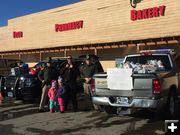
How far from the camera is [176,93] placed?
1080 cm

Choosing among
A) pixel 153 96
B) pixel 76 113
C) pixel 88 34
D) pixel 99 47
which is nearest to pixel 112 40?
pixel 99 47

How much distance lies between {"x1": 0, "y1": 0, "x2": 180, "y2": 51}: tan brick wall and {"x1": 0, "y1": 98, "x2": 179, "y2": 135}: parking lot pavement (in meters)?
14.1

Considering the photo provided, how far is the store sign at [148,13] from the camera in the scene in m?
26.2

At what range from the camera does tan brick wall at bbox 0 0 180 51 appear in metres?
26.1

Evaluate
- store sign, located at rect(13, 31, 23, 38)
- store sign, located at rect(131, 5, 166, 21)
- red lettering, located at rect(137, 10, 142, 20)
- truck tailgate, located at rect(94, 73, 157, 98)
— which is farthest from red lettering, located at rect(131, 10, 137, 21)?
truck tailgate, located at rect(94, 73, 157, 98)

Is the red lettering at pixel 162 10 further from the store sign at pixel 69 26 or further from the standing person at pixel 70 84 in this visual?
the standing person at pixel 70 84

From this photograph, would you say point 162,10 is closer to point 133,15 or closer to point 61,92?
point 133,15

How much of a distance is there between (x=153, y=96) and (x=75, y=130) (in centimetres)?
211

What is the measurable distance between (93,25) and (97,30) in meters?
0.77

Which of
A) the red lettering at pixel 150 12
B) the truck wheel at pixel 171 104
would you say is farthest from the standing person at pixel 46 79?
the red lettering at pixel 150 12

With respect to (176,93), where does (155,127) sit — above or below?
below

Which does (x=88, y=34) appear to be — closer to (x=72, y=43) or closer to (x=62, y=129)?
(x=72, y=43)

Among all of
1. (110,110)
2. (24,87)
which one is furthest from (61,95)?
(24,87)

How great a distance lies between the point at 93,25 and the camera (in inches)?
1255
